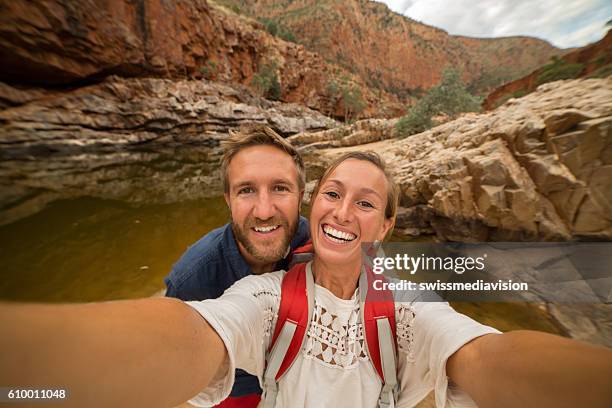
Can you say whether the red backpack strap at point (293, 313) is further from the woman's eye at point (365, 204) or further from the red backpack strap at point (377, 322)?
the woman's eye at point (365, 204)

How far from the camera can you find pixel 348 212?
1342mm

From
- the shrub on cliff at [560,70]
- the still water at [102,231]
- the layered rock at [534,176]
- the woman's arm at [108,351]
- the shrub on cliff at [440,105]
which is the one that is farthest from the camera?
the shrub on cliff at [440,105]

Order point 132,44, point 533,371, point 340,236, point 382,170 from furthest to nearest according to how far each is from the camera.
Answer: point 132,44 < point 382,170 < point 340,236 < point 533,371

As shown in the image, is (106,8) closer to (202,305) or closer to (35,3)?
(35,3)

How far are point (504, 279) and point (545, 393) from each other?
126 inches

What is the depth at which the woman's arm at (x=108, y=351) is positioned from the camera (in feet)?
1.57

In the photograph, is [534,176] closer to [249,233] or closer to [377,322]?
[377,322]

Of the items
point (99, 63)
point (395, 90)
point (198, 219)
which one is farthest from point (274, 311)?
point (395, 90)

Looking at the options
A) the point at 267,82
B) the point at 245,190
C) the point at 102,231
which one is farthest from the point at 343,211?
the point at 267,82

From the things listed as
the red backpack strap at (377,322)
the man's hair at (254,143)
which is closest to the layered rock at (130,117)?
the man's hair at (254,143)

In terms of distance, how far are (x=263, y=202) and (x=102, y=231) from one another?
5660 mm

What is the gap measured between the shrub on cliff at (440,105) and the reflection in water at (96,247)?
1165cm

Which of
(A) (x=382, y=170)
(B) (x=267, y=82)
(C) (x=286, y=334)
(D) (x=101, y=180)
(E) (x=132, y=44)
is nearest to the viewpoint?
(C) (x=286, y=334)

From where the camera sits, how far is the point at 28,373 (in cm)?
47
